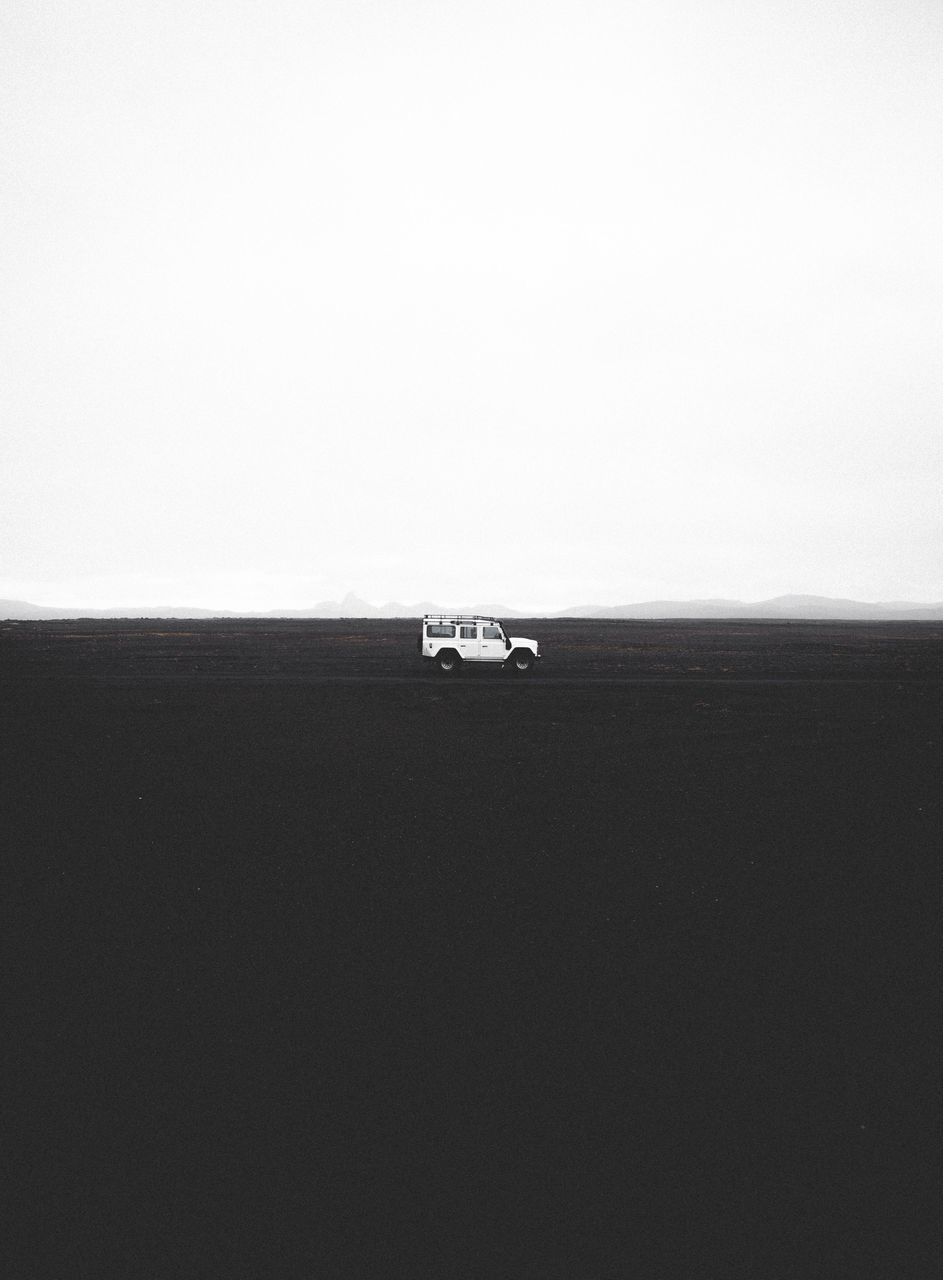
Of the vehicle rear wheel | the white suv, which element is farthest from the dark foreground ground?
the vehicle rear wheel

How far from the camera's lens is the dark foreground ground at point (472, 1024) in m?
3.31

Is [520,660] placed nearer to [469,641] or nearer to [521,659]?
[521,659]

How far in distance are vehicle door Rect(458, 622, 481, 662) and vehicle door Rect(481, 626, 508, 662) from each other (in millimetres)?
266

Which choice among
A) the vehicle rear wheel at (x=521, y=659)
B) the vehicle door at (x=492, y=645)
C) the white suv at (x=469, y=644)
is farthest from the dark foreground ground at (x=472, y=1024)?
the vehicle rear wheel at (x=521, y=659)

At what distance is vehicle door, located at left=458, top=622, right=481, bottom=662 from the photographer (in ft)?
100.0

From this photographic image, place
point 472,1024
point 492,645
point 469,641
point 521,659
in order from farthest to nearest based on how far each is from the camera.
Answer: point 521,659, point 492,645, point 469,641, point 472,1024

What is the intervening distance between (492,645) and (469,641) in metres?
1.03

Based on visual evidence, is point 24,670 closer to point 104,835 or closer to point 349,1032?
point 104,835

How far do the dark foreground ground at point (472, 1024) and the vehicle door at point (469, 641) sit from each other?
60.2 feet

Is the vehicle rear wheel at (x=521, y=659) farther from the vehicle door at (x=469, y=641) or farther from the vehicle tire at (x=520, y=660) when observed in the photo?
the vehicle door at (x=469, y=641)

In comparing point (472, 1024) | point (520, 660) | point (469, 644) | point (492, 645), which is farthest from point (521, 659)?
point (472, 1024)

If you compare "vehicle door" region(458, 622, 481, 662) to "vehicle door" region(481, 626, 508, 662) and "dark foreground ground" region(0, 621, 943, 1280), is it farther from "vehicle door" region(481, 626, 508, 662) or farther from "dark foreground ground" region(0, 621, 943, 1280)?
"dark foreground ground" region(0, 621, 943, 1280)

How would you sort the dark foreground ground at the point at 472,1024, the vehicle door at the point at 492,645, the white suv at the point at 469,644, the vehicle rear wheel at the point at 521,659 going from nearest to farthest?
the dark foreground ground at the point at 472,1024
the white suv at the point at 469,644
the vehicle door at the point at 492,645
the vehicle rear wheel at the point at 521,659

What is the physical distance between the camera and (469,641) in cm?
3073
